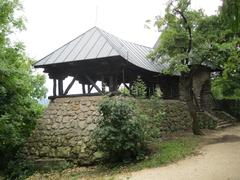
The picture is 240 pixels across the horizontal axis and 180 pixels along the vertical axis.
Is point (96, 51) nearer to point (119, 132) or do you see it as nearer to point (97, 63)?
point (97, 63)

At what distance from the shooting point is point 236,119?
76.4ft

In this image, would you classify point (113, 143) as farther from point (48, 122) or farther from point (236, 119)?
point (236, 119)

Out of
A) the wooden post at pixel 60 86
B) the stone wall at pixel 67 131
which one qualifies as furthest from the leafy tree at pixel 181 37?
the wooden post at pixel 60 86

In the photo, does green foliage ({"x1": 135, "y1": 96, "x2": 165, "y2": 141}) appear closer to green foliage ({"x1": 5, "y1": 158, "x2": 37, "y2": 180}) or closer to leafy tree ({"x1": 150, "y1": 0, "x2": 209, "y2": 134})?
leafy tree ({"x1": 150, "y1": 0, "x2": 209, "y2": 134})

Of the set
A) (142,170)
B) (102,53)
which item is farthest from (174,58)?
(142,170)

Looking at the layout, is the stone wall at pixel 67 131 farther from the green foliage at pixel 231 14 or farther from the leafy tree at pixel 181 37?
the green foliage at pixel 231 14

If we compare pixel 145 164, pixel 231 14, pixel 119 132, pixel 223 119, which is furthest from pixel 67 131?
pixel 223 119

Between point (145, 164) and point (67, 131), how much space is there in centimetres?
410

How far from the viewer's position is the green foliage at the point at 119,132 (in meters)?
11.7

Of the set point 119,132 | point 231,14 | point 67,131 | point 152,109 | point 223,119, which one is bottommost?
point 223,119

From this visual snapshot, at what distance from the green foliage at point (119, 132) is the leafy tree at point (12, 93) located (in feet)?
11.4

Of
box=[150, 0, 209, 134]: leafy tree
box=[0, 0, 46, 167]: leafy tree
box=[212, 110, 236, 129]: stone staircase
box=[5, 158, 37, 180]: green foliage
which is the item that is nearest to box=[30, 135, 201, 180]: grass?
box=[5, 158, 37, 180]: green foliage

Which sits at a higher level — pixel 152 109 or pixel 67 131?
pixel 152 109

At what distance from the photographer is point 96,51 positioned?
47.0 ft
